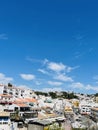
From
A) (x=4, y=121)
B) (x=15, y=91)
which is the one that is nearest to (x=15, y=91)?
(x=15, y=91)

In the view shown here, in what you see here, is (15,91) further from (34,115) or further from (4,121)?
(4,121)

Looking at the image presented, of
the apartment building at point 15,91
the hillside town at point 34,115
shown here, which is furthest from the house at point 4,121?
the apartment building at point 15,91

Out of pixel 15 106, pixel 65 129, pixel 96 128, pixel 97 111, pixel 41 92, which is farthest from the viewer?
pixel 41 92

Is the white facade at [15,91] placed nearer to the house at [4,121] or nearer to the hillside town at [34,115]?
the hillside town at [34,115]

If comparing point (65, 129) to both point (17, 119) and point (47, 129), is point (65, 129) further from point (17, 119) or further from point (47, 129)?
point (17, 119)

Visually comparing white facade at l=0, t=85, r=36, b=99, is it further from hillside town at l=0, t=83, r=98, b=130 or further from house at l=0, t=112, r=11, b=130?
house at l=0, t=112, r=11, b=130

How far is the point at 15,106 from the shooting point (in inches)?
2579

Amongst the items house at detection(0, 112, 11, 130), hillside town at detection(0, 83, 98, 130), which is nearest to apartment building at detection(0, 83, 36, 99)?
hillside town at detection(0, 83, 98, 130)

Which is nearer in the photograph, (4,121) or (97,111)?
(4,121)

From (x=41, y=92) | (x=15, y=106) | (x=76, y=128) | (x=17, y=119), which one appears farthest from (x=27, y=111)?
(x=41, y=92)

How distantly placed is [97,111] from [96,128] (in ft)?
109

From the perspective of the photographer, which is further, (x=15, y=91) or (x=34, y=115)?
(x=15, y=91)

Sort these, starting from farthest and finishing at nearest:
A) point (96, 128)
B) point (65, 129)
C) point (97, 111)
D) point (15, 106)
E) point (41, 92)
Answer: point (41, 92), point (97, 111), point (15, 106), point (96, 128), point (65, 129)

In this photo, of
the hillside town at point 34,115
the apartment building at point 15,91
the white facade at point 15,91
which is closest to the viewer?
the hillside town at point 34,115
